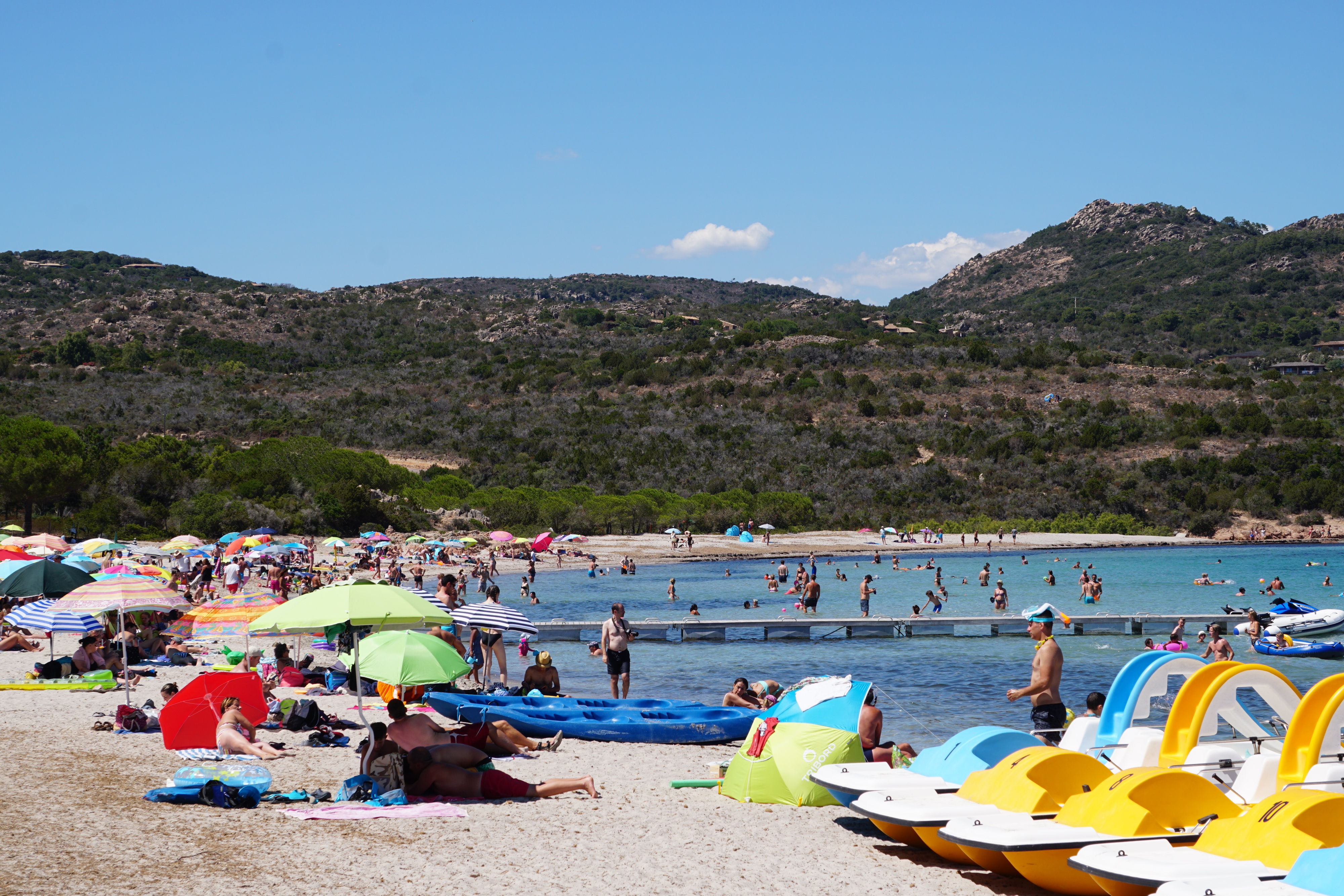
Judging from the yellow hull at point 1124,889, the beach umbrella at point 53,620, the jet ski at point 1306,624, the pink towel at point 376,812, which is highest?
the beach umbrella at point 53,620

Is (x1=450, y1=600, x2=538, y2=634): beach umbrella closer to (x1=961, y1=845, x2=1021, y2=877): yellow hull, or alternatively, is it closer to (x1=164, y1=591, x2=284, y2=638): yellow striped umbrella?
(x1=164, y1=591, x2=284, y2=638): yellow striped umbrella

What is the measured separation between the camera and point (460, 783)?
8.45 meters

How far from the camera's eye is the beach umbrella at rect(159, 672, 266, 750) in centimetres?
1008

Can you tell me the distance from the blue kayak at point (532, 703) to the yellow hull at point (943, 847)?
5.67m

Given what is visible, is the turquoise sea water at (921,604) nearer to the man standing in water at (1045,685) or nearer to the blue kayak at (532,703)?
the blue kayak at (532,703)

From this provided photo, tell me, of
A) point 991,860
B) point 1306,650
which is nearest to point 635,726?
point 991,860

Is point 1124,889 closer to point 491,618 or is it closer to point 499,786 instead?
point 499,786

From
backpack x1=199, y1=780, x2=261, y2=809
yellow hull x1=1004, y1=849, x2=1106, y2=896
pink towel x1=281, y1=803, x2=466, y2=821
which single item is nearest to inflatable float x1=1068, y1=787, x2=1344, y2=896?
yellow hull x1=1004, y1=849, x2=1106, y2=896

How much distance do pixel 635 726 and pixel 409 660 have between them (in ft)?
8.60

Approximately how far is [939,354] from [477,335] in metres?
40.8

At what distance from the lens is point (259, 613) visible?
14.9 meters

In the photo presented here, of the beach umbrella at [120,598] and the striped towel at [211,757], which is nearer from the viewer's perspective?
the striped towel at [211,757]

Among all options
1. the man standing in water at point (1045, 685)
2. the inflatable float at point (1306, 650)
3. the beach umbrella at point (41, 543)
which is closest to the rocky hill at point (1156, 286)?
the inflatable float at point (1306, 650)

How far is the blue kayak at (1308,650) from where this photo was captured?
1969 centimetres
